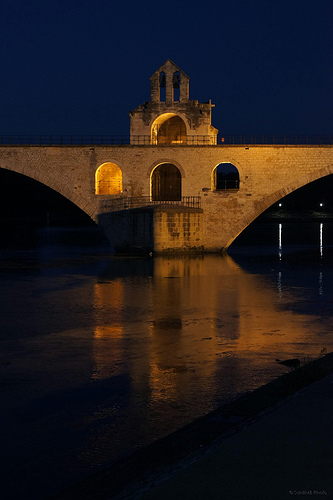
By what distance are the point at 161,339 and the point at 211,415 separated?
16.9 ft

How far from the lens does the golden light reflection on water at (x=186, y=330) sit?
866 cm

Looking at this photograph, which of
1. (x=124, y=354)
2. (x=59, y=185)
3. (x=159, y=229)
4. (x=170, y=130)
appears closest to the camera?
(x=124, y=354)

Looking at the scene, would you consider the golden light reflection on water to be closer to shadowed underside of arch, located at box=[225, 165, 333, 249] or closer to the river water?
the river water

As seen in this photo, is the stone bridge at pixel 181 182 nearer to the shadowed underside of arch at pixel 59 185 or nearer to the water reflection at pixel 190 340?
the shadowed underside of arch at pixel 59 185

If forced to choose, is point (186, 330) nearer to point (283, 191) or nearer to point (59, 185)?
point (283, 191)

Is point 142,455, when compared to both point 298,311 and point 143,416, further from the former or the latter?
point 298,311

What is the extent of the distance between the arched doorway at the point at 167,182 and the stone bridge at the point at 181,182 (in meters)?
1.10

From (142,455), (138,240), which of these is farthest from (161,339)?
(138,240)

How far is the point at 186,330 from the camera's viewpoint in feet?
39.8

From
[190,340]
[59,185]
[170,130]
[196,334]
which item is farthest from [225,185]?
[190,340]

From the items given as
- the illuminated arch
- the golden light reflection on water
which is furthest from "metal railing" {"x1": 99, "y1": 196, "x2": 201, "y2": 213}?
the golden light reflection on water

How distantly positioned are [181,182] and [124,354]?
23.8 metres

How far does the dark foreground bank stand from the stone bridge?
24.9m

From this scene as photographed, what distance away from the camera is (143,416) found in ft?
21.7
